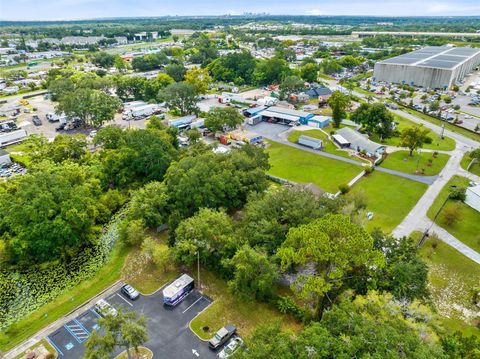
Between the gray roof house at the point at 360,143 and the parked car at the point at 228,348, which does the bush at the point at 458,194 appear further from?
the parked car at the point at 228,348

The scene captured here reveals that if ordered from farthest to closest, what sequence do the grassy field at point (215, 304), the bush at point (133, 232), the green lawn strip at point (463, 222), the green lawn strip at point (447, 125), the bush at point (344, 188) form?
the green lawn strip at point (447, 125) → the bush at point (344, 188) → the green lawn strip at point (463, 222) → the bush at point (133, 232) → the grassy field at point (215, 304)

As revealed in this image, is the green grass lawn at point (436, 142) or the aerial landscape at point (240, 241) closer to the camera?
the aerial landscape at point (240, 241)

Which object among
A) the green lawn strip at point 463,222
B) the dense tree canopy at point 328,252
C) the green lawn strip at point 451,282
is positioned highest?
the dense tree canopy at point 328,252

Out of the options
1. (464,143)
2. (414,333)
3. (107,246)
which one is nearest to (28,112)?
(107,246)

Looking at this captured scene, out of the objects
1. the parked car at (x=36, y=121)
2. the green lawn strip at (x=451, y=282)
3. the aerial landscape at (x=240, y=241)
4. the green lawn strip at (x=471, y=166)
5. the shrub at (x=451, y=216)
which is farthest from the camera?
the parked car at (x=36, y=121)

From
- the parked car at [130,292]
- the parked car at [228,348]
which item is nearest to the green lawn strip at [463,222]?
the parked car at [228,348]

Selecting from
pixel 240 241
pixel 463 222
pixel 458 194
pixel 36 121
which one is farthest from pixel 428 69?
pixel 36 121

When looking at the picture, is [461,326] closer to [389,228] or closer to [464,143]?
[389,228]

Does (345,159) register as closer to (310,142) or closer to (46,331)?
(310,142)
